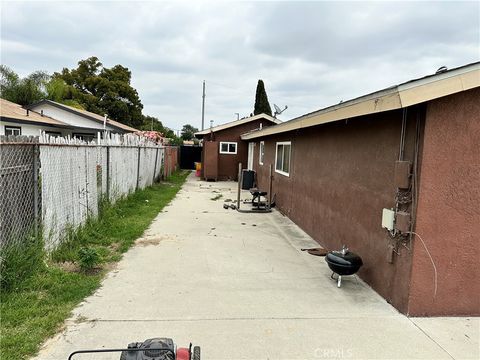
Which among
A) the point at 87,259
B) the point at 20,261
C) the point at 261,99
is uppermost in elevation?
the point at 261,99

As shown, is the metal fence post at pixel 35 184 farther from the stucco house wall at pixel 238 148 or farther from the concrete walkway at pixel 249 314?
the stucco house wall at pixel 238 148

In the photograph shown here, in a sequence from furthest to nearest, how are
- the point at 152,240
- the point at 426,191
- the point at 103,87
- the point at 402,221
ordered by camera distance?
the point at 103,87 → the point at 152,240 → the point at 402,221 → the point at 426,191

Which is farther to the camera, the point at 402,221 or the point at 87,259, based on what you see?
the point at 87,259

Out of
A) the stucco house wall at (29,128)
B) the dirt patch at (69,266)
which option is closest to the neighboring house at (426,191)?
the dirt patch at (69,266)

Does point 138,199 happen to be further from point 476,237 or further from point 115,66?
point 115,66

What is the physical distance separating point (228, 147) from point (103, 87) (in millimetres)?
25631

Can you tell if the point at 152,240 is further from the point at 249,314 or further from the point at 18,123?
the point at 18,123

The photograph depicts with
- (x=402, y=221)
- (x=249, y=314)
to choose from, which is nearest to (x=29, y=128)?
(x=249, y=314)

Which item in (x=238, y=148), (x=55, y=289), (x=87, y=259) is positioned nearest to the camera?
(x=55, y=289)

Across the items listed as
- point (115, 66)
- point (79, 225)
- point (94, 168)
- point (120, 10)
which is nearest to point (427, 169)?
point (79, 225)

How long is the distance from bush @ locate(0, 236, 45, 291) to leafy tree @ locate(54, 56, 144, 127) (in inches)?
1466

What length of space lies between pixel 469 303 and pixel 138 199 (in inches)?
355

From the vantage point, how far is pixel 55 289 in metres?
3.99

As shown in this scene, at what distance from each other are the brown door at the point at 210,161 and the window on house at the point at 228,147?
1.92ft
